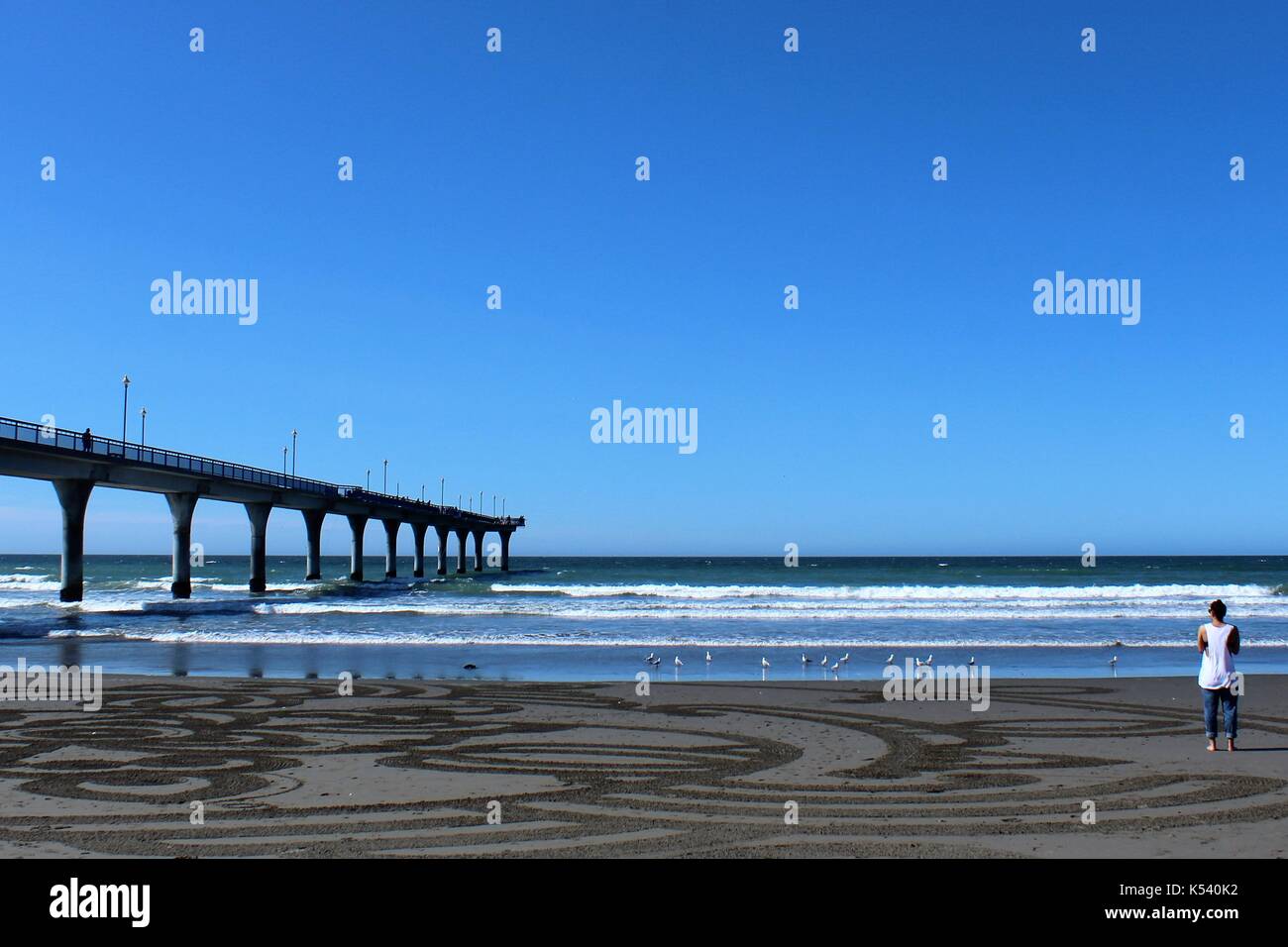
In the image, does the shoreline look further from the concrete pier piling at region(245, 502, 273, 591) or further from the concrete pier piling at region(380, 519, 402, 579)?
the concrete pier piling at region(380, 519, 402, 579)

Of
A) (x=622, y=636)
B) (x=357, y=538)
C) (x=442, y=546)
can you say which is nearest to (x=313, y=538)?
(x=357, y=538)

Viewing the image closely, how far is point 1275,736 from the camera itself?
13203 mm

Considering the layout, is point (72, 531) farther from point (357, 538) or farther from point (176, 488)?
point (357, 538)

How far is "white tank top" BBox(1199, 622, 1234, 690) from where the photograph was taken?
11.9 meters

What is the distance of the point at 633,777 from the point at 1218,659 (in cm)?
708

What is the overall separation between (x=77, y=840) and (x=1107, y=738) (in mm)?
11759

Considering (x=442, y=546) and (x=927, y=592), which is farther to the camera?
(x=442, y=546)

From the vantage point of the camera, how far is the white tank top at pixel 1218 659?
38.9ft

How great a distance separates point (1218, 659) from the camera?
39.1 feet

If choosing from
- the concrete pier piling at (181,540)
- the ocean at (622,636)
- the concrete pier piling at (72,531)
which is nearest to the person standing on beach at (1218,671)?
the ocean at (622,636)

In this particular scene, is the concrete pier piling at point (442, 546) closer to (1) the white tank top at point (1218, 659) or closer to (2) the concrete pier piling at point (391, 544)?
(2) the concrete pier piling at point (391, 544)

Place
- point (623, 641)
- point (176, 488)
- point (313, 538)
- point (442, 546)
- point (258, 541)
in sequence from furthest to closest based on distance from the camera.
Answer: point (442, 546), point (313, 538), point (258, 541), point (176, 488), point (623, 641)
